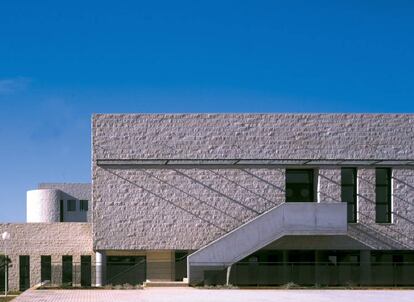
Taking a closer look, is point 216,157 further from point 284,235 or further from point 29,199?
point 29,199

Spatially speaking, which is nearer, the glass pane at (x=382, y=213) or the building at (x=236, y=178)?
the building at (x=236, y=178)

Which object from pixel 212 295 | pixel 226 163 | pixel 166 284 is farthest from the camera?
pixel 226 163

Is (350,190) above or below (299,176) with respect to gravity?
below

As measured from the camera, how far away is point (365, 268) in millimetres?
42969

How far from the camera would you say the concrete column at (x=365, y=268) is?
42.5 metres

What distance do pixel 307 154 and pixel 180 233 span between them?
28.1ft

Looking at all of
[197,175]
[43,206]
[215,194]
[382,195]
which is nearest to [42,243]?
[197,175]

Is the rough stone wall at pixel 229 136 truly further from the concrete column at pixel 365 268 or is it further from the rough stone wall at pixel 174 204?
the concrete column at pixel 365 268

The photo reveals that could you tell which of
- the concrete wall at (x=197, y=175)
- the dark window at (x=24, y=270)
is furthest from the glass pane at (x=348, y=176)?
the dark window at (x=24, y=270)

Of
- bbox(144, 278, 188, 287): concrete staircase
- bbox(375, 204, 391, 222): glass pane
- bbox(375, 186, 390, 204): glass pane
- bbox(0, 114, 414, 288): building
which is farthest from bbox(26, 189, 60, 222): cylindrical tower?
bbox(375, 186, 390, 204): glass pane

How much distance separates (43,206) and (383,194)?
4373cm

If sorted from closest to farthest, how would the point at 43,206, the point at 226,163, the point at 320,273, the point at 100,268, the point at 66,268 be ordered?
1. the point at 320,273
2. the point at 226,163
3. the point at 100,268
4. the point at 66,268
5. the point at 43,206

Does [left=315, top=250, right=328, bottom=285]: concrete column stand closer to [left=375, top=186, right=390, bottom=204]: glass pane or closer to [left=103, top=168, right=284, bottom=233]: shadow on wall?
[left=103, top=168, right=284, bottom=233]: shadow on wall

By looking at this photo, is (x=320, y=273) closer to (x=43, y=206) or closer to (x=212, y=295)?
(x=212, y=295)
